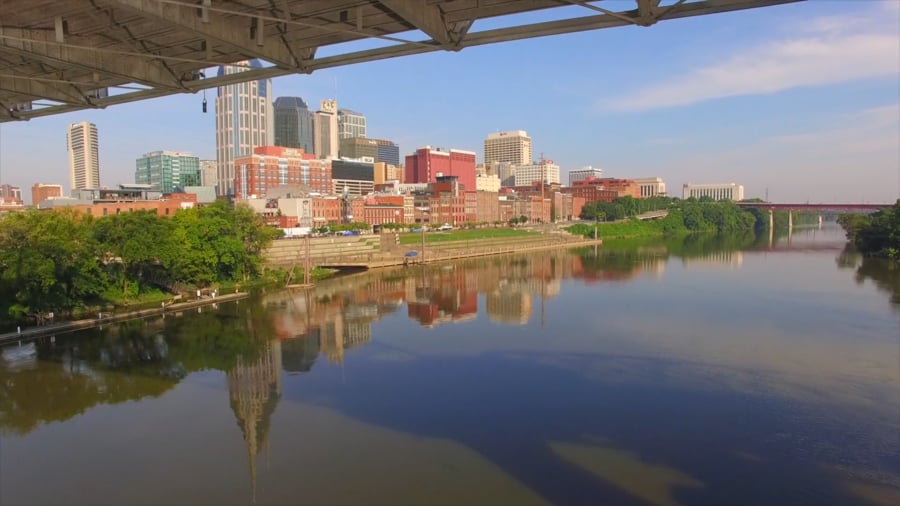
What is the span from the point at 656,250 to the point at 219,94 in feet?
246

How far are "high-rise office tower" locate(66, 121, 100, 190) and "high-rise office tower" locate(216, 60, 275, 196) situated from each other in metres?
57.5

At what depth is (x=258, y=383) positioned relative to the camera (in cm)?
1323

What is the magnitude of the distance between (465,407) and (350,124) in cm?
12730

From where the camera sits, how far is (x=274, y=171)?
71000 mm

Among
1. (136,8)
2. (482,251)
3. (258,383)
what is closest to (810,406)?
(258,383)

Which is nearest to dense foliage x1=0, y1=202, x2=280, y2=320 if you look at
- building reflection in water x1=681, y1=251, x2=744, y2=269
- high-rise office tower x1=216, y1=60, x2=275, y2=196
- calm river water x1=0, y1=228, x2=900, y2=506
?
calm river water x1=0, y1=228, x2=900, y2=506

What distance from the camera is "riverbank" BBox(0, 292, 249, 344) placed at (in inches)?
664

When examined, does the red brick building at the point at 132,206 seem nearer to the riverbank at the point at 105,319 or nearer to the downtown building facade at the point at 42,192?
the riverbank at the point at 105,319

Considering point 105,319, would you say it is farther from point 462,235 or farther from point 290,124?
point 290,124

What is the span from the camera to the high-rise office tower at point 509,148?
531 ft

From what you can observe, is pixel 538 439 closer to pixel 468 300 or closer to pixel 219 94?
pixel 468 300

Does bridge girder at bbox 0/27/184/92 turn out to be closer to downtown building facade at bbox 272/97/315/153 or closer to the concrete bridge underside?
the concrete bridge underside

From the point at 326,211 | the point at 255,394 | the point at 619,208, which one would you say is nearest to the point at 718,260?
the point at 326,211

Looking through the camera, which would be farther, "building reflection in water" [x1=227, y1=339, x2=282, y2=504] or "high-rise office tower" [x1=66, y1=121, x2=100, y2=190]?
"high-rise office tower" [x1=66, y1=121, x2=100, y2=190]
